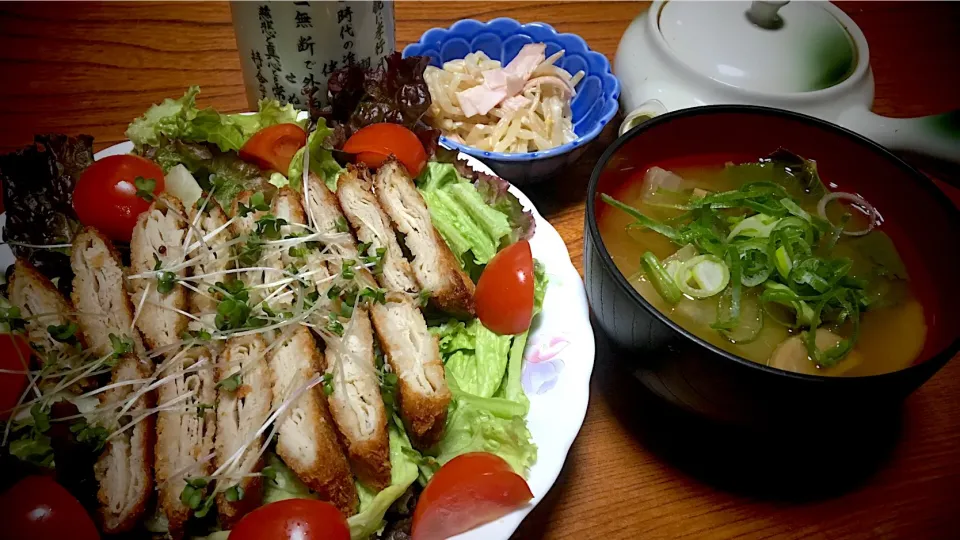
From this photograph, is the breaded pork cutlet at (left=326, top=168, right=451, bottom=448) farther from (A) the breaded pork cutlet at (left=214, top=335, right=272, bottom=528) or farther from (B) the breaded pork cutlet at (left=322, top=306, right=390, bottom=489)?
(A) the breaded pork cutlet at (left=214, top=335, right=272, bottom=528)

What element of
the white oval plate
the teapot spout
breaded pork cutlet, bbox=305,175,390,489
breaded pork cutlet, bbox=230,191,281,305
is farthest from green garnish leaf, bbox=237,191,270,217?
the teapot spout

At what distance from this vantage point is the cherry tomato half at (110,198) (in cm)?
176

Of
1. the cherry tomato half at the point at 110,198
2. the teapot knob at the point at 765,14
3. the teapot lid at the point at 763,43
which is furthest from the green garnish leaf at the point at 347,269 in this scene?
the teapot knob at the point at 765,14

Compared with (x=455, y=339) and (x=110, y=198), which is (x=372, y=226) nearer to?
(x=455, y=339)

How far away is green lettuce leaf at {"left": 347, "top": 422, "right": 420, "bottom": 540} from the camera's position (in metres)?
1.32

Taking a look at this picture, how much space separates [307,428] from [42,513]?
48cm

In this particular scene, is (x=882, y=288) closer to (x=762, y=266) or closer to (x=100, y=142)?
(x=762, y=266)

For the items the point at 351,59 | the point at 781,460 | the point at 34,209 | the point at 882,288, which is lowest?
the point at 781,460

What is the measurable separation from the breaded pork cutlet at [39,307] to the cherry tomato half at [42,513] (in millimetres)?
389

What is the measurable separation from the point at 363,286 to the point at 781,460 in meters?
1.12

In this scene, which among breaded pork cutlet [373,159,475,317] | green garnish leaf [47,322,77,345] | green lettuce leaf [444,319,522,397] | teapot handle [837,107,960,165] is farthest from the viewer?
teapot handle [837,107,960,165]

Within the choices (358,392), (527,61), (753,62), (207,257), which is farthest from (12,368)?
(753,62)

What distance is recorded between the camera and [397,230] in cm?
188

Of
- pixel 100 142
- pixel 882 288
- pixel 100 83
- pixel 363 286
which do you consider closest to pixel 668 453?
pixel 882 288
